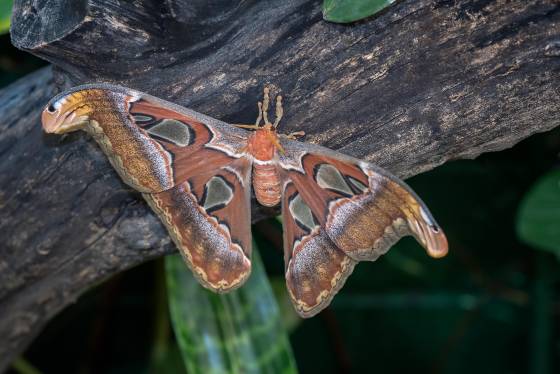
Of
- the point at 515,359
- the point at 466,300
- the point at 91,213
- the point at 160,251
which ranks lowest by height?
the point at 515,359

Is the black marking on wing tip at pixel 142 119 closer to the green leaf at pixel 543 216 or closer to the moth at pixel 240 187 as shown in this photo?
the moth at pixel 240 187

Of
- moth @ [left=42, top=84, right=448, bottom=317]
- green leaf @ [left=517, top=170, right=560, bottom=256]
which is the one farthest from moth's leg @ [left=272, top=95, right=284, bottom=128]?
green leaf @ [left=517, top=170, right=560, bottom=256]

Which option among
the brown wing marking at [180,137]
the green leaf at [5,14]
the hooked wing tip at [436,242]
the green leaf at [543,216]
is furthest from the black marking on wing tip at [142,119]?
the green leaf at [543,216]

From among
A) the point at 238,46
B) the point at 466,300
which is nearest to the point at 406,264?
the point at 466,300

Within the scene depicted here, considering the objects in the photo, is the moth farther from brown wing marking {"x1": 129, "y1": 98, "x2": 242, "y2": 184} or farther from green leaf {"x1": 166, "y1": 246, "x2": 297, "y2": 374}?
green leaf {"x1": 166, "y1": 246, "x2": 297, "y2": 374}

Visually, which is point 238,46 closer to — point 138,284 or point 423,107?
point 423,107
